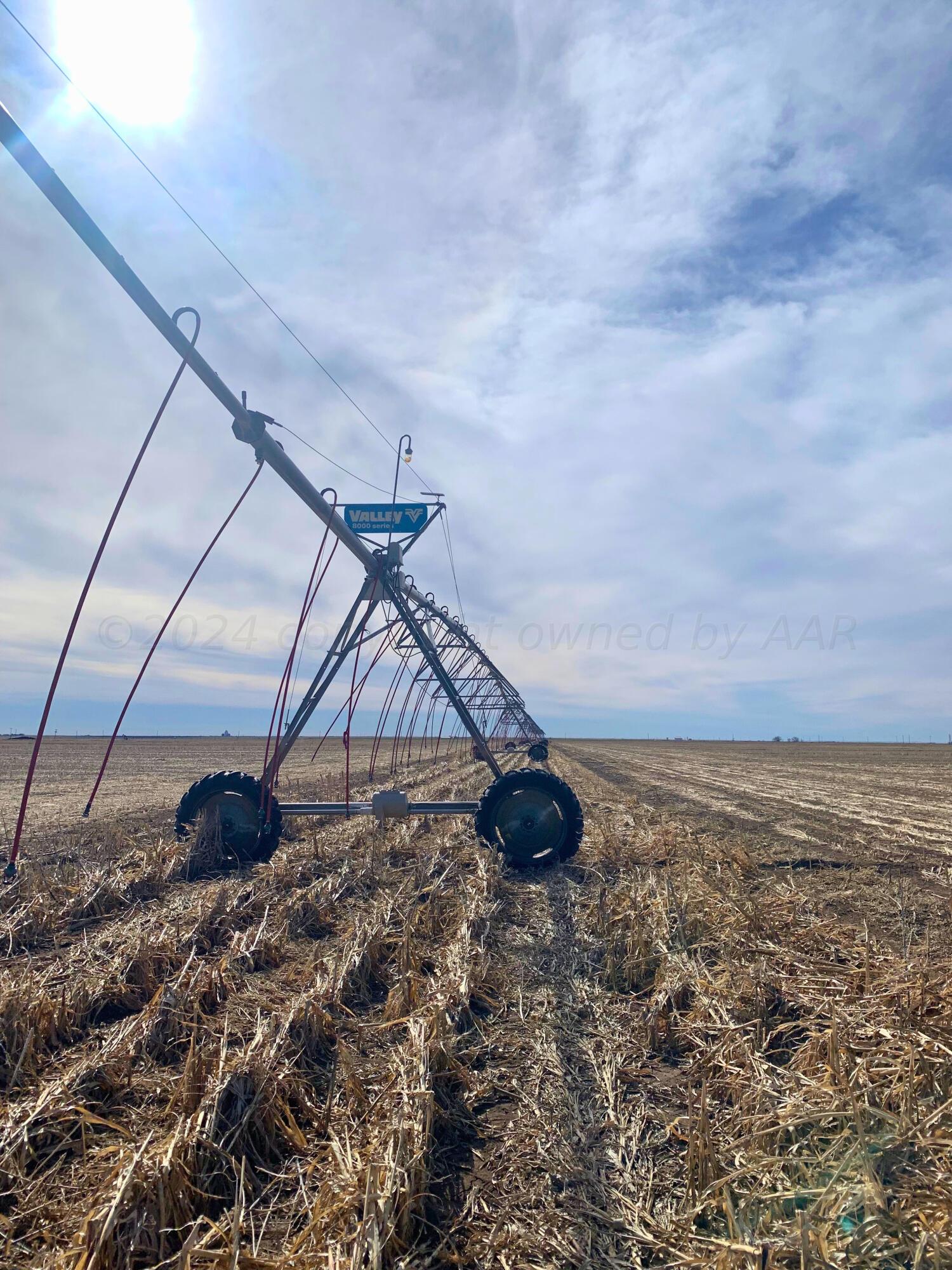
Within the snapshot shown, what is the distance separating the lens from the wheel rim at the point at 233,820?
8.46 meters

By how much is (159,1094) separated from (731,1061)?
2820 millimetres

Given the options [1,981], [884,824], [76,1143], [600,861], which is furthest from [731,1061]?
[884,824]

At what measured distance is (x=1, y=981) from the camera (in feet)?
14.6

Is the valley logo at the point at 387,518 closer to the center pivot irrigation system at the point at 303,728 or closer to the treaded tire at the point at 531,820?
the center pivot irrigation system at the point at 303,728

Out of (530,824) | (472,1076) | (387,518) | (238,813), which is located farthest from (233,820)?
(472,1076)

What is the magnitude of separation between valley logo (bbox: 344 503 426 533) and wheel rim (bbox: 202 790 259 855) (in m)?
3.90

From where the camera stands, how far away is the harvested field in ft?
8.11

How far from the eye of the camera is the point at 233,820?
28.2 feet

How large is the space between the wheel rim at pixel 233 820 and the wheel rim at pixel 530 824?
2946 millimetres

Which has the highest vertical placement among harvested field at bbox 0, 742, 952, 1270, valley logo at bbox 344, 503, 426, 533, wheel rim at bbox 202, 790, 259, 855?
valley logo at bbox 344, 503, 426, 533

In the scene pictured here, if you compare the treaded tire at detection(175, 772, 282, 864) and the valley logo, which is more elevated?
the valley logo

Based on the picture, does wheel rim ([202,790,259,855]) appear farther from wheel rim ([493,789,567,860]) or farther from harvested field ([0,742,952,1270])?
wheel rim ([493,789,567,860])

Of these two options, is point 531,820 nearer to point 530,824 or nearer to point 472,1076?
point 530,824

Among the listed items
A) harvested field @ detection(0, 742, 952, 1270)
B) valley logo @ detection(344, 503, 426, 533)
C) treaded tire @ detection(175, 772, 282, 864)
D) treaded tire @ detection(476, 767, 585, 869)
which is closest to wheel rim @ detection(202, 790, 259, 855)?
treaded tire @ detection(175, 772, 282, 864)
